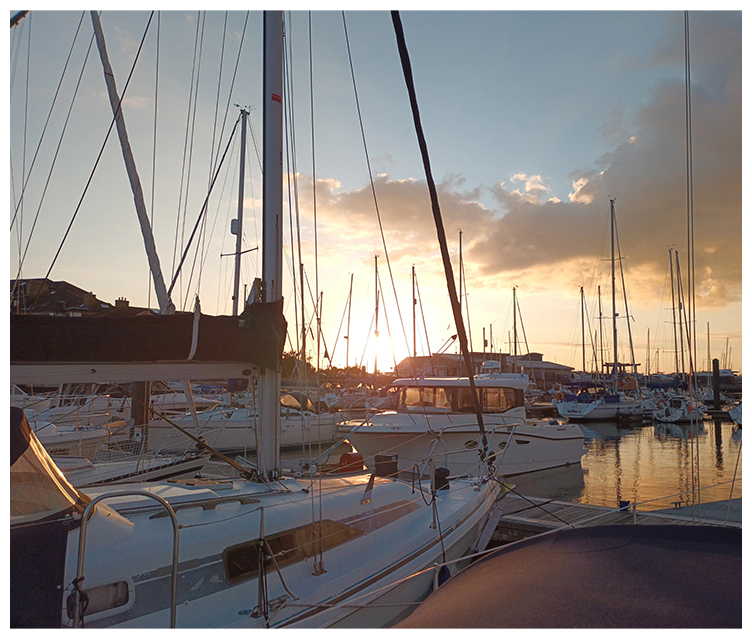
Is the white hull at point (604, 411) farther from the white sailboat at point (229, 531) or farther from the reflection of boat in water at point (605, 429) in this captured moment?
the white sailboat at point (229, 531)

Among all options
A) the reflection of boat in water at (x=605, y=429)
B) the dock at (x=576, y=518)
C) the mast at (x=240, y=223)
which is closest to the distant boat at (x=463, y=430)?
the dock at (x=576, y=518)

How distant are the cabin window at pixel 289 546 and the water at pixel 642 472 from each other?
5537 mm

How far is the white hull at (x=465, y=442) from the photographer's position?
14586 mm

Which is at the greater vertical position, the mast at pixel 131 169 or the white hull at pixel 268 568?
the mast at pixel 131 169

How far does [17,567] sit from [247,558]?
154 centimetres

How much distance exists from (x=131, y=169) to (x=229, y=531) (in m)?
6.71

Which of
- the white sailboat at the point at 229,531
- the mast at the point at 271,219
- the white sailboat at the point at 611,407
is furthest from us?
the white sailboat at the point at 611,407

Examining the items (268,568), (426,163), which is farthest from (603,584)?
(426,163)

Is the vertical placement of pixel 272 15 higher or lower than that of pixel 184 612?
higher

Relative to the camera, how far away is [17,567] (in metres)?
2.48

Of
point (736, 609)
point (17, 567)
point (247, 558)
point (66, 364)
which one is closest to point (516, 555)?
point (736, 609)

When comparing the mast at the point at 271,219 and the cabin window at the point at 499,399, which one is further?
the cabin window at the point at 499,399

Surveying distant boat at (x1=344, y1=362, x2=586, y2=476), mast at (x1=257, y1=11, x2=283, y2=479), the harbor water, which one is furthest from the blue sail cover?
distant boat at (x1=344, y1=362, x2=586, y2=476)

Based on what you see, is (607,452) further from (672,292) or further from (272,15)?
(272,15)
